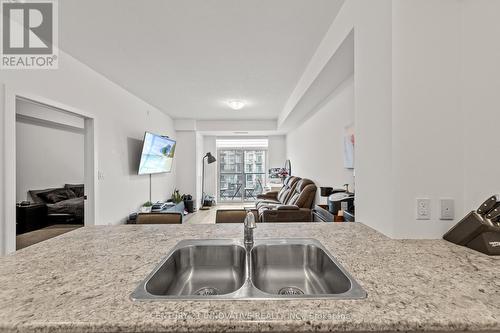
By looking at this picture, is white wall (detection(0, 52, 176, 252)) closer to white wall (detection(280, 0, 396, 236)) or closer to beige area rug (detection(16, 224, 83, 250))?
beige area rug (detection(16, 224, 83, 250))

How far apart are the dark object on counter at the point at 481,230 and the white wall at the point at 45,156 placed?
7.00 meters

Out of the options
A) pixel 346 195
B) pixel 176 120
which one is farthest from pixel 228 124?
pixel 346 195

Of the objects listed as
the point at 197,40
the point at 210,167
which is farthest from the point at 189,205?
the point at 197,40

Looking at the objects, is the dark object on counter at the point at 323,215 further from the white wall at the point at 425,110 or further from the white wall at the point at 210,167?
the white wall at the point at 210,167

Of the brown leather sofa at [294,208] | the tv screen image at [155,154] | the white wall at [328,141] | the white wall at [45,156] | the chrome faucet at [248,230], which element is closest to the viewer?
the chrome faucet at [248,230]

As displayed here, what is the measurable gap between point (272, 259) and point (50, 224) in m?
5.35

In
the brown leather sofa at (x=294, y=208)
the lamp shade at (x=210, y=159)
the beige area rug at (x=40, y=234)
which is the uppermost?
the lamp shade at (x=210, y=159)

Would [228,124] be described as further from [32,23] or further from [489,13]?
[489,13]

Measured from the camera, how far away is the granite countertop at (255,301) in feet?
1.89

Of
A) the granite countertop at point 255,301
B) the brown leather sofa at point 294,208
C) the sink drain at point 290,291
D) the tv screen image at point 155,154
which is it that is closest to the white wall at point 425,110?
the granite countertop at point 255,301

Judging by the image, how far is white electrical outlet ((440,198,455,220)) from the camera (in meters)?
1.20

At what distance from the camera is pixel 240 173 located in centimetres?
777

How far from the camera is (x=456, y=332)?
59 cm

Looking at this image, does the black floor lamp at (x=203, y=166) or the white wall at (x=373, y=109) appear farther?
the black floor lamp at (x=203, y=166)
